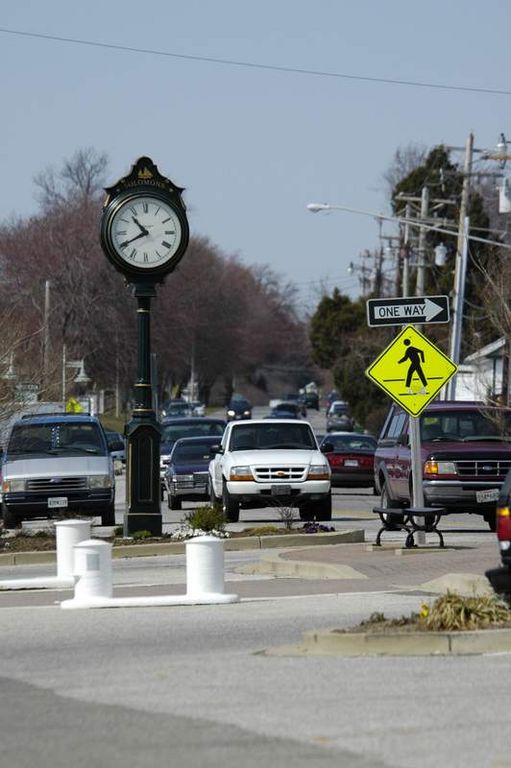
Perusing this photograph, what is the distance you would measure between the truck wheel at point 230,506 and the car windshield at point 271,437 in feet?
3.29

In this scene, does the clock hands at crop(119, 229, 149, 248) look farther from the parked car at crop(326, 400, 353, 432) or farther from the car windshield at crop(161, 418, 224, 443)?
the parked car at crop(326, 400, 353, 432)

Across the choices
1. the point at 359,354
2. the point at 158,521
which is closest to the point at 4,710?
the point at 158,521

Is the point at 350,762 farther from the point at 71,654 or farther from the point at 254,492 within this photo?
the point at 254,492

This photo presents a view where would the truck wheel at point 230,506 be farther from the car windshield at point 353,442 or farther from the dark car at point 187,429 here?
the car windshield at point 353,442

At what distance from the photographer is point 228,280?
5098 inches

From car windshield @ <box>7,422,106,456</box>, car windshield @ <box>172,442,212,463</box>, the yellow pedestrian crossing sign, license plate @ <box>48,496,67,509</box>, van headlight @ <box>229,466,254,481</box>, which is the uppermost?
the yellow pedestrian crossing sign

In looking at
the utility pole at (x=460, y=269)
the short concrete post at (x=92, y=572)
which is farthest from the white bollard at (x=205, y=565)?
the utility pole at (x=460, y=269)

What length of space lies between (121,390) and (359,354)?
21158mm

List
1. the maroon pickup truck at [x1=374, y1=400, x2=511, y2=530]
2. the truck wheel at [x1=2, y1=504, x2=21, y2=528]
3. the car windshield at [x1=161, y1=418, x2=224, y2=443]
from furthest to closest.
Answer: the car windshield at [x1=161, y1=418, x2=224, y2=443] → the truck wheel at [x1=2, y1=504, x2=21, y2=528] → the maroon pickup truck at [x1=374, y1=400, x2=511, y2=530]

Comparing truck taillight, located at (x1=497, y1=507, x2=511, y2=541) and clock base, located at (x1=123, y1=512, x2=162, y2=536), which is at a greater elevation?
truck taillight, located at (x1=497, y1=507, x2=511, y2=541)

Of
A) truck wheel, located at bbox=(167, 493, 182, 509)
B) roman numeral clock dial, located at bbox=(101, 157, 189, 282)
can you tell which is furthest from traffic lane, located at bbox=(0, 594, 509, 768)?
truck wheel, located at bbox=(167, 493, 182, 509)

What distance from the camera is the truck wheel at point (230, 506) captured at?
Result: 89.5ft

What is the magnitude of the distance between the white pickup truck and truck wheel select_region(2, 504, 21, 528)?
3409mm

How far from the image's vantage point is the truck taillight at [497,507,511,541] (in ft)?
39.0
